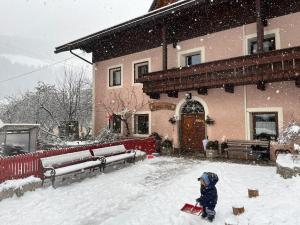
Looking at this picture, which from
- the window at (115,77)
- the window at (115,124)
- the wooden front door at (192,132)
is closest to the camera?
the wooden front door at (192,132)

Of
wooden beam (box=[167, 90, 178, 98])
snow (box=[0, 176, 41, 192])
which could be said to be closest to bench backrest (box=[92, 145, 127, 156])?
snow (box=[0, 176, 41, 192])

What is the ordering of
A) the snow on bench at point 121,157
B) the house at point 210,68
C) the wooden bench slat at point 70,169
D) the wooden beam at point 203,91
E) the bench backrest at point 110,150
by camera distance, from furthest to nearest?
the wooden beam at point 203,91
the house at point 210,68
the bench backrest at point 110,150
the snow on bench at point 121,157
the wooden bench slat at point 70,169

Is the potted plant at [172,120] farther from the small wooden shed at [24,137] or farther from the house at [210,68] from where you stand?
the small wooden shed at [24,137]

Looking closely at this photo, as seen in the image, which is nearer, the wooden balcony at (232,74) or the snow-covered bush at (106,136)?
the wooden balcony at (232,74)

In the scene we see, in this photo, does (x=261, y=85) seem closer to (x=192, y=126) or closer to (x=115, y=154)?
(x=192, y=126)

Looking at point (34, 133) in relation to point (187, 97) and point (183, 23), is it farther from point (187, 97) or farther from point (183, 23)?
point (183, 23)

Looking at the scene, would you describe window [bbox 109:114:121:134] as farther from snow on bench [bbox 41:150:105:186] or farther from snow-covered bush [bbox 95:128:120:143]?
snow on bench [bbox 41:150:105:186]

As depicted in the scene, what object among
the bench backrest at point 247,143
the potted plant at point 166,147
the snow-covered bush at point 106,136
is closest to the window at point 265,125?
the bench backrest at point 247,143

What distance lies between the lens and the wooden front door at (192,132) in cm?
1443

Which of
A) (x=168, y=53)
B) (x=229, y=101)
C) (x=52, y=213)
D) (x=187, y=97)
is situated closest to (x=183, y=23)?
(x=168, y=53)

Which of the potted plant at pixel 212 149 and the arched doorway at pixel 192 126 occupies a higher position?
the arched doorway at pixel 192 126

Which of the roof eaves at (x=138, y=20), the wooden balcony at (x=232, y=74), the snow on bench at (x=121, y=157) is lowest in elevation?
the snow on bench at (x=121, y=157)

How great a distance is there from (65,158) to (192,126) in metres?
7.30

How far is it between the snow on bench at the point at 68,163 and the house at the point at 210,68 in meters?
5.49
